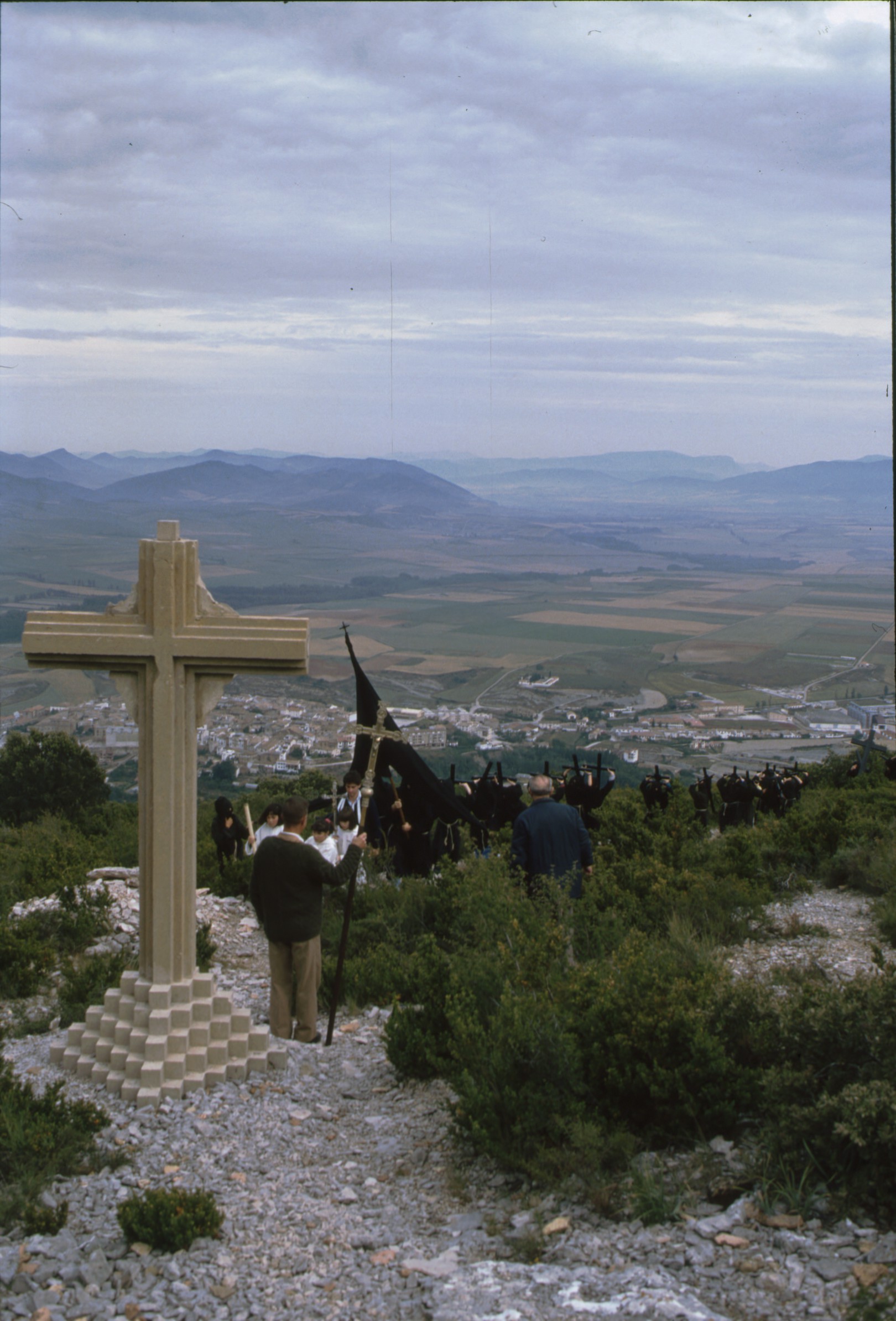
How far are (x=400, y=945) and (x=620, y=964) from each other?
2594mm

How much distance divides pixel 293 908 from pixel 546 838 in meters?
1.87

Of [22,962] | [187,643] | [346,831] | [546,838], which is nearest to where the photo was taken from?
[187,643]

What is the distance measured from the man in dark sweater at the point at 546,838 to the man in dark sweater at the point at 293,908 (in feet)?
4.57

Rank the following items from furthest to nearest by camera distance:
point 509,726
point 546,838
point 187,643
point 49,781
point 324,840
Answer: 1. point 509,726
2. point 49,781
3. point 324,840
4. point 546,838
5. point 187,643

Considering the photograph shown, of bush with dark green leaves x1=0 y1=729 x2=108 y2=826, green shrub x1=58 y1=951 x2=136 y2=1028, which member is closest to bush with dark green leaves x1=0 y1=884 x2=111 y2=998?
green shrub x1=58 y1=951 x2=136 y2=1028

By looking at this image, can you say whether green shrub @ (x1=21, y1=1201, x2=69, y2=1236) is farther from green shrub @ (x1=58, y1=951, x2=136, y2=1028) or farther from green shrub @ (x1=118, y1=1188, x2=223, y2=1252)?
green shrub @ (x1=58, y1=951, x2=136, y2=1028)

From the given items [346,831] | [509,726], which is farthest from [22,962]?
[509,726]

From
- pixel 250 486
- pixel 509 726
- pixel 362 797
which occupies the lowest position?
pixel 509 726

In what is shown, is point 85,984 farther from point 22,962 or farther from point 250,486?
point 250,486

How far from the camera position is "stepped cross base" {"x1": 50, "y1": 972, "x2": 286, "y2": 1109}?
208 inches

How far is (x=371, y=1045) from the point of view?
5.88 meters

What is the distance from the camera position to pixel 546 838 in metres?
7.01

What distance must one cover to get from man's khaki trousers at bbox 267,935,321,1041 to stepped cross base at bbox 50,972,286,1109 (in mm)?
322

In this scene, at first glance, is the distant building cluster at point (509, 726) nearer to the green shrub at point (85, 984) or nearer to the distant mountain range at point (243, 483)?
the green shrub at point (85, 984)
